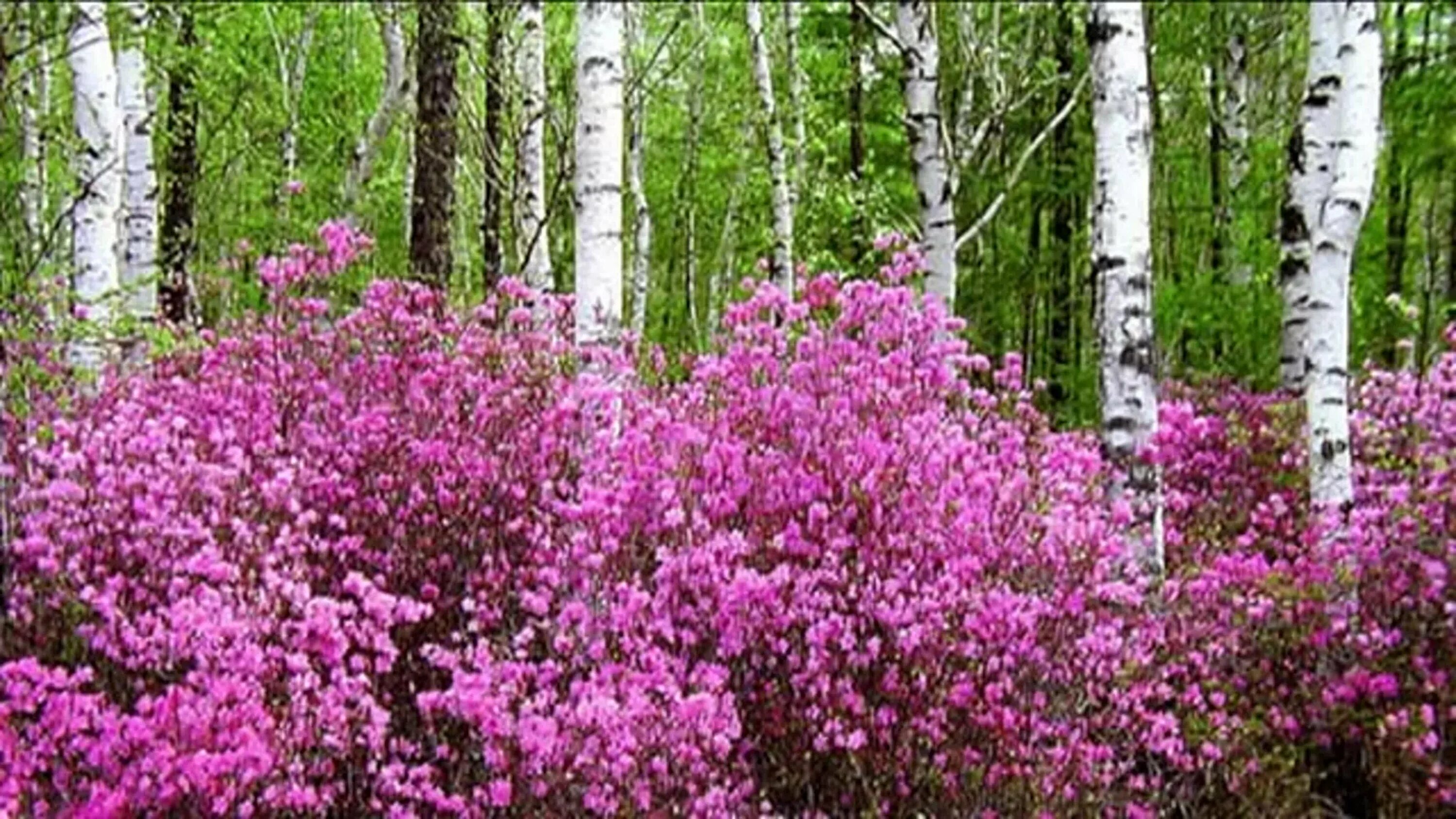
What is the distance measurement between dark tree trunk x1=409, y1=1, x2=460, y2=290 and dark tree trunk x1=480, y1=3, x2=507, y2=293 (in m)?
1.07

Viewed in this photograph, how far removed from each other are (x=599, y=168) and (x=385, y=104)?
21.8ft

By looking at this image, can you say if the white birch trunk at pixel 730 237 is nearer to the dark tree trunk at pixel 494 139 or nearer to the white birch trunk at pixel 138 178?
the dark tree trunk at pixel 494 139

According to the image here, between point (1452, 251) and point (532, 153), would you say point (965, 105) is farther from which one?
point (1452, 251)

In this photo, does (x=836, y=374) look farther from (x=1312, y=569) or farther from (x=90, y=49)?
(x=90, y=49)

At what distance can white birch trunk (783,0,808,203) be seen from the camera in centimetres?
1546

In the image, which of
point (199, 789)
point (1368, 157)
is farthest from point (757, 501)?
point (1368, 157)

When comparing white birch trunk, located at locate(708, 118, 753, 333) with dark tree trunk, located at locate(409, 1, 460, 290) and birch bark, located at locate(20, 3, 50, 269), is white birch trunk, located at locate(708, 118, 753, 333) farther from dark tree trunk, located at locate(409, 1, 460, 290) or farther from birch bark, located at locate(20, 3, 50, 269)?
birch bark, located at locate(20, 3, 50, 269)

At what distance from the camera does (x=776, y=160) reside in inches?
574

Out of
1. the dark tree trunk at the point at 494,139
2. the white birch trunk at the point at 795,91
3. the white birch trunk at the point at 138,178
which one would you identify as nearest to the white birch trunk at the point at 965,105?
the white birch trunk at the point at 795,91

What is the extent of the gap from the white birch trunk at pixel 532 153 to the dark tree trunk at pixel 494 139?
230mm

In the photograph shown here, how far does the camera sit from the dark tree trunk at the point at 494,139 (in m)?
13.1

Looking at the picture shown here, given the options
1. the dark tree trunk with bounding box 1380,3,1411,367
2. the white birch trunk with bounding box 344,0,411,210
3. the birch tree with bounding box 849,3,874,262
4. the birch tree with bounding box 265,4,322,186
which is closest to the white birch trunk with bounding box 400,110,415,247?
the birch tree with bounding box 265,4,322,186

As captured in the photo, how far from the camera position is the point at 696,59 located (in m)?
23.0

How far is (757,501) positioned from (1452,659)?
3.29 meters
